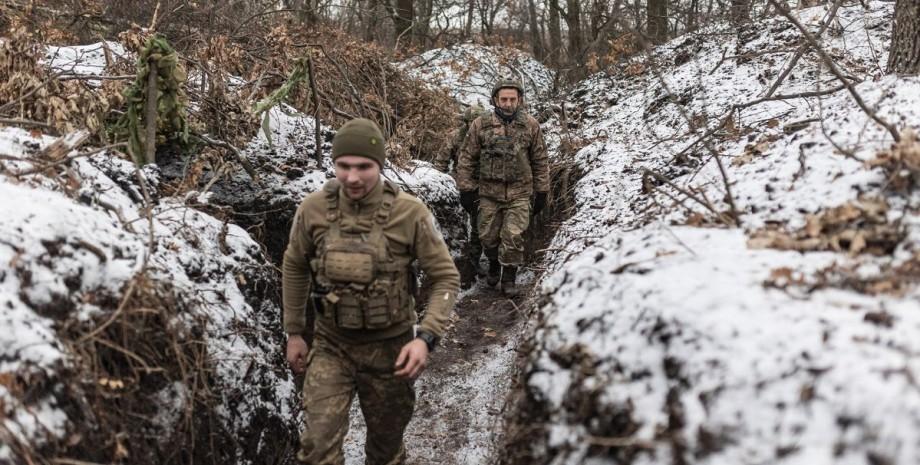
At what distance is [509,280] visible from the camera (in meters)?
7.40

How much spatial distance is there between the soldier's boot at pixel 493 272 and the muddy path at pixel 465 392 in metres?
0.45

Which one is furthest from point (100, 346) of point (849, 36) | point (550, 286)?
point (849, 36)

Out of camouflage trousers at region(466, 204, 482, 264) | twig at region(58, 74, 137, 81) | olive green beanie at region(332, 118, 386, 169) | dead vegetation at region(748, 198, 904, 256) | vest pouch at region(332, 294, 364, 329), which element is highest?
twig at region(58, 74, 137, 81)

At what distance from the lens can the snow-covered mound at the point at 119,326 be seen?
2.45 metres

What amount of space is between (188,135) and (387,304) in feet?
10.4

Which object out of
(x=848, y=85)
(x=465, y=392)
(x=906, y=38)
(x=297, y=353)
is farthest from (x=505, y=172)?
(x=297, y=353)

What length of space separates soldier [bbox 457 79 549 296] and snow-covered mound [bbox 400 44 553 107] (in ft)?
17.3

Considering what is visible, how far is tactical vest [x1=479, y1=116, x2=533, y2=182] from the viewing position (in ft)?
23.0

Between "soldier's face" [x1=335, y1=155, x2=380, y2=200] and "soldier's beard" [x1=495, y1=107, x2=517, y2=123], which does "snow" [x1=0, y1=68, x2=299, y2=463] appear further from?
"soldier's beard" [x1=495, y1=107, x2=517, y2=123]

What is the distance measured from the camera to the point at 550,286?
11.0ft

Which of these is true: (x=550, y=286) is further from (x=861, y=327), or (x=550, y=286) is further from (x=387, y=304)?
(x=861, y=327)

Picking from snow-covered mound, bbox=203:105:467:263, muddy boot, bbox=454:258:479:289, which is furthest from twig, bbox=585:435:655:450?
muddy boot, bbox=454:258:479:289

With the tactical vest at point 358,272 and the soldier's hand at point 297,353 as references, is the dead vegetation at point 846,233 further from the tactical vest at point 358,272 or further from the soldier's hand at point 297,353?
the soldier's hand at point 297,353

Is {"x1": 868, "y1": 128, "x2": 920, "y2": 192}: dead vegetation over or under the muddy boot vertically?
over
